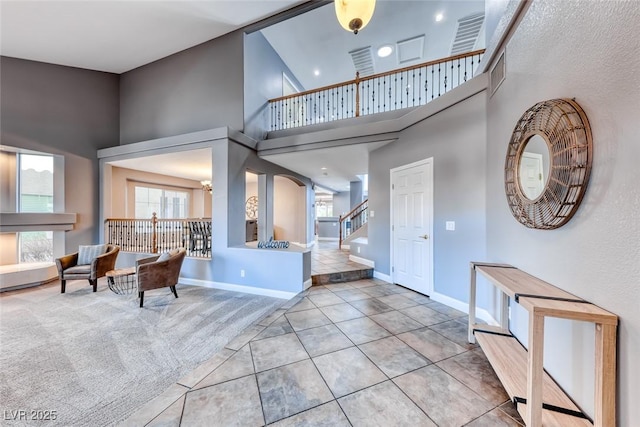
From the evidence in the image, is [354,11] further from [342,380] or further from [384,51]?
[384,51]

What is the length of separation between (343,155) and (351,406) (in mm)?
4490

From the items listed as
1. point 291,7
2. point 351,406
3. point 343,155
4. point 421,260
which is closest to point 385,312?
point 421,260

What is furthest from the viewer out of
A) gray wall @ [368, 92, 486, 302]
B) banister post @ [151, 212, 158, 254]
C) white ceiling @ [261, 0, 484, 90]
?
banister post @ [151, 212, 158, 254]

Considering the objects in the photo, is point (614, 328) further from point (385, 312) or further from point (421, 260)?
point (421, 260)

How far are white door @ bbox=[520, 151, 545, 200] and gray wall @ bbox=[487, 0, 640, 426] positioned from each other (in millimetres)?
317

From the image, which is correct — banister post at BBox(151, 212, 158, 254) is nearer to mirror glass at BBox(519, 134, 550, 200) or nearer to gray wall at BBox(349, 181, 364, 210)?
mirror glass at BBox(519, 134, 550, 200)

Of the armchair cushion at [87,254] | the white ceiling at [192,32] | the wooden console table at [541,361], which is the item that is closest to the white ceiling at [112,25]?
the white ceiling at [192,32]

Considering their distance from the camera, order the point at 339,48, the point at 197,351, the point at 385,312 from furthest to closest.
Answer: the point at 339,48
the point at 385,312
the point at 197,351

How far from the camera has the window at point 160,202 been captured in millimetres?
7426

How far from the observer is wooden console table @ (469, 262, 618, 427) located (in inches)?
45.1

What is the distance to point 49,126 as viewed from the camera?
5051 mm

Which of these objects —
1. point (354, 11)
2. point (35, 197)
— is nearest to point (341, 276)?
point (354, 11)

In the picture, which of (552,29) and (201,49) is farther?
(201,49)

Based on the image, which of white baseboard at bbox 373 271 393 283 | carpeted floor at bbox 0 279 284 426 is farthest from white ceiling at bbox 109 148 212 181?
white baseboard at bbox 373 271 393 283
